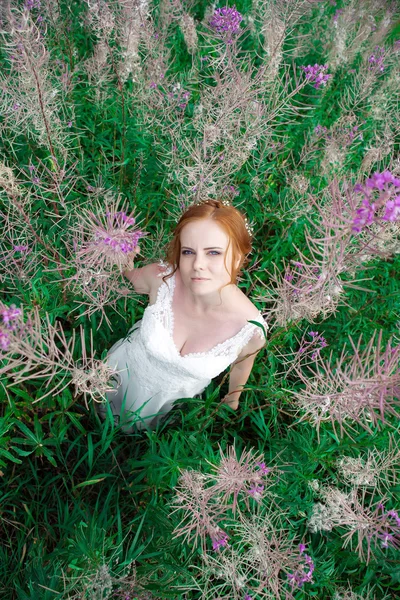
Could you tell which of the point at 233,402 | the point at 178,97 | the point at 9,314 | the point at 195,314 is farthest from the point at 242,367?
the point at 178,97

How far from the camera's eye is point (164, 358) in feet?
5.95

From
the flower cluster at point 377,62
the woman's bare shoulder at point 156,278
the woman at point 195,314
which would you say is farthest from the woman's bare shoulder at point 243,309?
the flower cluster at point 377,62

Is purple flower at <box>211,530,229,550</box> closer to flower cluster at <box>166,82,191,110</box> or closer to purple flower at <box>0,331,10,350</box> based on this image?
purple flower at <box>0,331,10,350</box>

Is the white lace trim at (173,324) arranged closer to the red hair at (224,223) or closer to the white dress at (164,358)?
the white dress at (164,358)

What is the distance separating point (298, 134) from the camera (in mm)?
3385

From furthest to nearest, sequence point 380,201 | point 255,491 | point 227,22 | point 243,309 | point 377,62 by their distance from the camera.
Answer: point 377,62 → point 227,22 → point 243,309 → point 255,491 → point 380,201

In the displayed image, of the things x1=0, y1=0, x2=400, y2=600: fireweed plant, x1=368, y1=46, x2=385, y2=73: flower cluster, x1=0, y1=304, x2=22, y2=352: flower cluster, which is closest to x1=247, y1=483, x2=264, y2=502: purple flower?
x1=0, y1=0, x2=400, y2=600: fireweed plant

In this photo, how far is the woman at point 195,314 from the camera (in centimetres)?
158

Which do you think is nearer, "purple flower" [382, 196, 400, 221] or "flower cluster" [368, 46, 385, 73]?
"purple flower" [382, 196, 400, 221]

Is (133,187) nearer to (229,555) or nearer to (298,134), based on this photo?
(298,134)

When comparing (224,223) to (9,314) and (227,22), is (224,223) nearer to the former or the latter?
(9,314)

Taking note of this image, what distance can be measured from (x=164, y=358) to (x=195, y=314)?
0.25m

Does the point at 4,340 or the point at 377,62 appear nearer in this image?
the point at 4,340

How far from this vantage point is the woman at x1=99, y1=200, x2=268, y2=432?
5.17 feet
